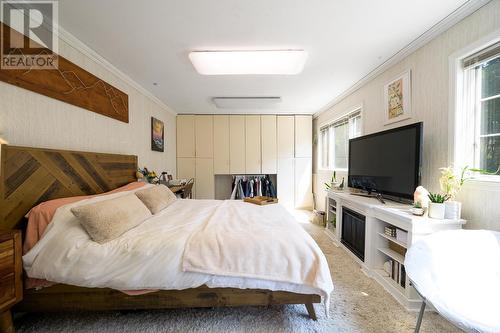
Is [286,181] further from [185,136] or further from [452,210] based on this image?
[452,210]

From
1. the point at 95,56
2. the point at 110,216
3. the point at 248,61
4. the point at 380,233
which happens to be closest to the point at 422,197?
the point at 380,233

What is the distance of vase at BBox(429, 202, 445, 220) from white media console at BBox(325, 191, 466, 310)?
0.04 meters

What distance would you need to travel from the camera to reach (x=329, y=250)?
2.53 m

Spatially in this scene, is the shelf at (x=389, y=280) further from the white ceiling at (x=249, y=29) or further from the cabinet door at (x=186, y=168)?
the cabinet door at (x=186, y=168)

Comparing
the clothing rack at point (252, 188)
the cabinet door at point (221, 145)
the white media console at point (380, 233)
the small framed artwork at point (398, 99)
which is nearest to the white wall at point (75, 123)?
the cabinet door at point (221, 145)

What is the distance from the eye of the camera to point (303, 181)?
14.9ft

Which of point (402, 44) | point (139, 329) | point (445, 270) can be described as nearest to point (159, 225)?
point (139, 329)

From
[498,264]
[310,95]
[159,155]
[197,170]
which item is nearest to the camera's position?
[498,264]

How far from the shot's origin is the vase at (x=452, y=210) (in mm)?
1447

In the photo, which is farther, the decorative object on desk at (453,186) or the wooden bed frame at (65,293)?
the decorative object on desk at (453,186)

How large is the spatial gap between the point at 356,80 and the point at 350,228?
2.05m

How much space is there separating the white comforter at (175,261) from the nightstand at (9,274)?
0.21 feet

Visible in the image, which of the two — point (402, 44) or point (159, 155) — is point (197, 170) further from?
point (402, 44)

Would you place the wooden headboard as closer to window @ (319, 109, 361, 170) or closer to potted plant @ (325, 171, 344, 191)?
potted plant @ (325, 171, 344, 191)
